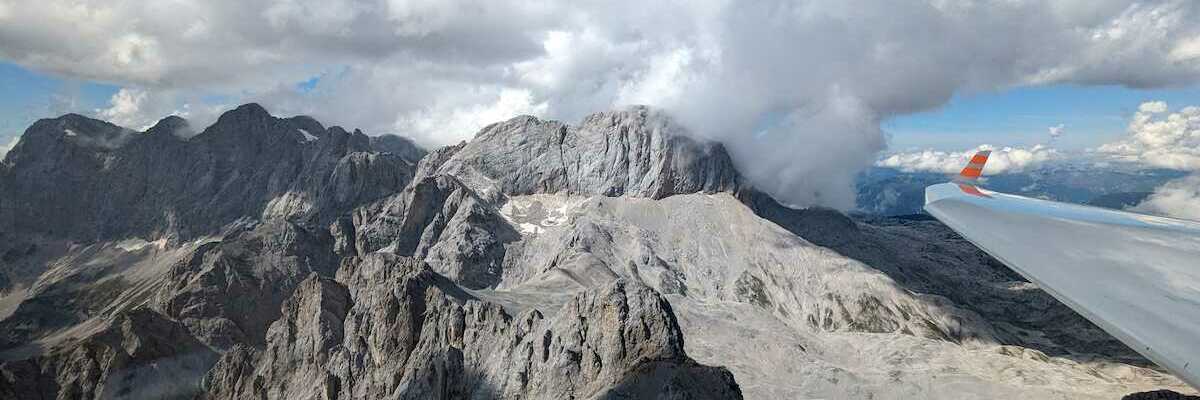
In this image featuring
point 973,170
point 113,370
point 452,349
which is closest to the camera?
point 973,170

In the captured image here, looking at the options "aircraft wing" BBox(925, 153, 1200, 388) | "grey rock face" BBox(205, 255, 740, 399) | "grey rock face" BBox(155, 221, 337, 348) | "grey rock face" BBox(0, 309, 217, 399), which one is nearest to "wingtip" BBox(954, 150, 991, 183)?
"aircraft wing" BBox(925, 153, 1200, 388)

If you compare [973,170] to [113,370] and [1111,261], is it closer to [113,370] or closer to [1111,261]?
[1111,261]

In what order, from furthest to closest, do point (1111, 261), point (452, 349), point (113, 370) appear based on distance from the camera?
1. point (113, 370)
2. point (452, 349)
3. point (1111, 261)

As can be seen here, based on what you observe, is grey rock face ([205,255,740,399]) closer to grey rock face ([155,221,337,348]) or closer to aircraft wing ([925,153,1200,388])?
aircraft wing ([925,153,1200,388])

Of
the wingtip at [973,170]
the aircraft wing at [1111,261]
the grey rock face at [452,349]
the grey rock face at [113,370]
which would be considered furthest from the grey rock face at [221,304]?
the aircraft wing at [1111,261]

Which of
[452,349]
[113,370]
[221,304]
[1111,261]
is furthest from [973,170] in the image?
[221,304]

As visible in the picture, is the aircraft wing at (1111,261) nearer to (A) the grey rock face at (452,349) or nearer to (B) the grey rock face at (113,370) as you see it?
(A) the grey rock face at (452,349)

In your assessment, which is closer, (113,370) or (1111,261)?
(1111,261)
